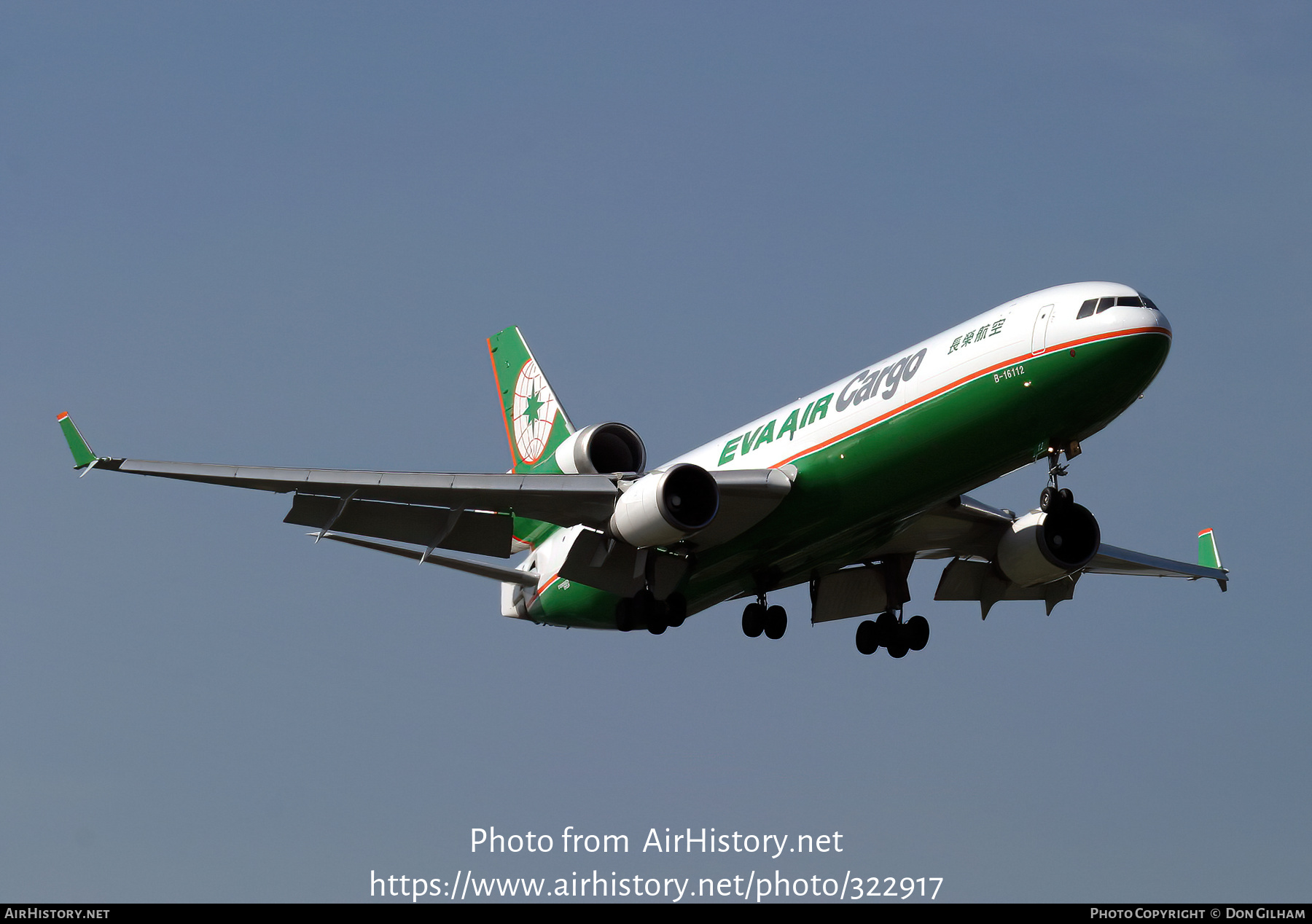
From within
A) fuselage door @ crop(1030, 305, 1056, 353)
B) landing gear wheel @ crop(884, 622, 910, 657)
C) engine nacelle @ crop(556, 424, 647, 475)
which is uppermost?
engine nacelle @ crop(556, 424, 647, 475)

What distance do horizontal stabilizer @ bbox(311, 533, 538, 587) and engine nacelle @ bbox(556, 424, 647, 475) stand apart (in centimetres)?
286

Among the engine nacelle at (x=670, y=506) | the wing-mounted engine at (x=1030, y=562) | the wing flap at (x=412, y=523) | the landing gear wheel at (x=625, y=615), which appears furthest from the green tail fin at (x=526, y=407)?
the wing-mounted engine at (x=1030, y=562)

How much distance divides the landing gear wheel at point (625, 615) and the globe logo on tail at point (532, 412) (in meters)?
7.98

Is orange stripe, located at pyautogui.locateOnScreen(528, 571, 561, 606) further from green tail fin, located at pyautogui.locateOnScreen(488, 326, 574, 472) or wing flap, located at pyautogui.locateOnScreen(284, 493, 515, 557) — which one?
green tail fin, located at pyautogui.locateOnScreen(488, 326, 574, 472)

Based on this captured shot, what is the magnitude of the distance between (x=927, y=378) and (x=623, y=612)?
8.31 metres

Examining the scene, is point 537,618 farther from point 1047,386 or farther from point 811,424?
point 1047,386

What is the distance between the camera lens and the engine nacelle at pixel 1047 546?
102 feet

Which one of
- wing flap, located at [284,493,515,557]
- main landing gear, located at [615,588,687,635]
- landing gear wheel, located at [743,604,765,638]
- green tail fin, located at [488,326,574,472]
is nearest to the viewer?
wing flap, located at [284,493,515,557]

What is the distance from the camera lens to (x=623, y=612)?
3138 cm

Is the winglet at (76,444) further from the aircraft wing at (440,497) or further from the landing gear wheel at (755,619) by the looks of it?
the landing gear wheel at (755,619)

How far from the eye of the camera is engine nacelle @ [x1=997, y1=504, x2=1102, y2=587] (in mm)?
31062

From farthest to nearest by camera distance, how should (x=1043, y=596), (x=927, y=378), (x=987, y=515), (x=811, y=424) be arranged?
(x=1043, y=596)
(x=987, y=515)
(x=811, y=424)
(x=927, y=378)

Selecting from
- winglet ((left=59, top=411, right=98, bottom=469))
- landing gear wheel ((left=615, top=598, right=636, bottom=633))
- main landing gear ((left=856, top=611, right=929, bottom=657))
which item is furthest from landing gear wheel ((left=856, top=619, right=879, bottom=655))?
winglet ((left=59, top=411, right=98, bottom=469))

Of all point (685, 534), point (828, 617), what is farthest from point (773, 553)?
point (828, 617)
